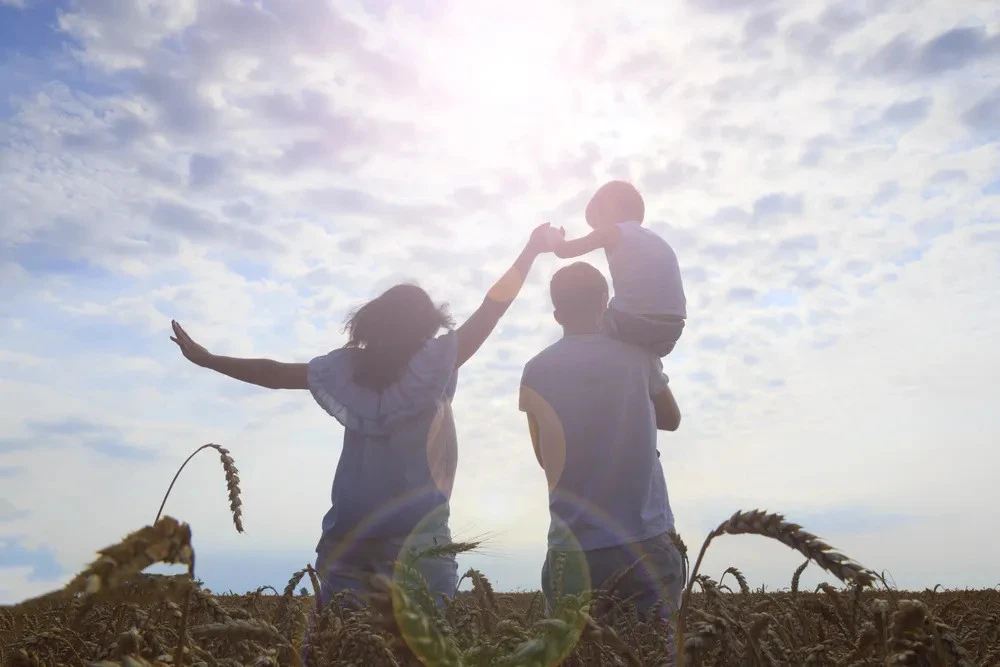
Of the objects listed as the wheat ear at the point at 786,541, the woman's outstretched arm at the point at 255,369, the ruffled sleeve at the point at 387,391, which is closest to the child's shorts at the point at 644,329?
the ruffled sleeve at the point at 387,391

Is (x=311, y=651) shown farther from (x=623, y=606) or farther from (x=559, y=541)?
(x=559, y=541)

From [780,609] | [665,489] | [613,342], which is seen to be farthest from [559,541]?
[780,609]

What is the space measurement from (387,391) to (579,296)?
1.67 meters

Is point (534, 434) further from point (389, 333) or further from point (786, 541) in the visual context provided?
point (786, 541)

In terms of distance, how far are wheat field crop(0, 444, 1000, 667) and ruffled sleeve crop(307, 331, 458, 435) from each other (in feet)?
4.60

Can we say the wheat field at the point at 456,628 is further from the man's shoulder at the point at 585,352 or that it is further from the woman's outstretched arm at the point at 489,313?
the man's shoulder at the point at 585,352

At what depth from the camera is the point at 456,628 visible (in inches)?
107

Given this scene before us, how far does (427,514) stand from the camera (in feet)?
17.6

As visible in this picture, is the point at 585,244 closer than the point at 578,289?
No

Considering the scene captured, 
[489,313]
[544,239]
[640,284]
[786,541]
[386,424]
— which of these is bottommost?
[786,541]

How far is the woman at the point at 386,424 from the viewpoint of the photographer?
17.5ft

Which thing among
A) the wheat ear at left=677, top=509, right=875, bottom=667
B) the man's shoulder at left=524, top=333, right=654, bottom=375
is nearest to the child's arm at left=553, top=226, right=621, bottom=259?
the man's shoulder at left=524, top=333, right=654, bottom=375

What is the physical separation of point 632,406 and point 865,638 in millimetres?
3748

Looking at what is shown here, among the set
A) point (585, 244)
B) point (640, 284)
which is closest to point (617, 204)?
point (585, 244)
